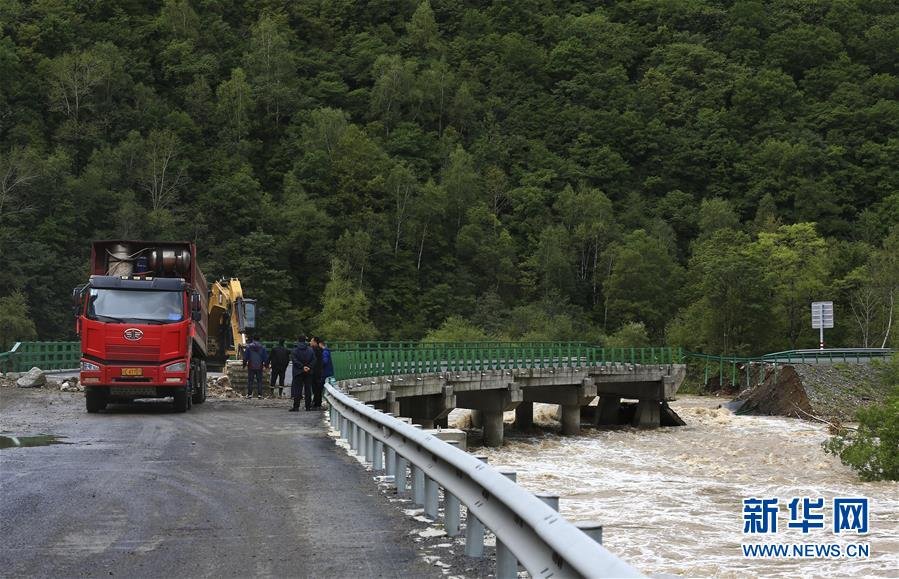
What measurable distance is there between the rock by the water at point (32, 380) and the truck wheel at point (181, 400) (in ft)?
39.8

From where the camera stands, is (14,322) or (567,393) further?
(14,322)

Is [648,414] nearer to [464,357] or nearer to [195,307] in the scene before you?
[464,357]

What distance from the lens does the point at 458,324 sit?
295 feet

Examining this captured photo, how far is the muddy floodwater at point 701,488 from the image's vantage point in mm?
12172

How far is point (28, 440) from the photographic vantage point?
1773 centimetres

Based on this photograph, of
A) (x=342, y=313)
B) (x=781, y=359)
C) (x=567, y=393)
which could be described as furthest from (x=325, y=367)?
(x=342, y=313)

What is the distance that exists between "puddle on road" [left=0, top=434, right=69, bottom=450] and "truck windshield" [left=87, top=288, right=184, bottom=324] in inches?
225

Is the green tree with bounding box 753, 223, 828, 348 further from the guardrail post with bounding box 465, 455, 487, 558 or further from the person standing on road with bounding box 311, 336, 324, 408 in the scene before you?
the guardrail post with bounding box 465, 455, 487, 558

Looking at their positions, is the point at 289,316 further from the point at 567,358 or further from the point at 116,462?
the point at 116,462

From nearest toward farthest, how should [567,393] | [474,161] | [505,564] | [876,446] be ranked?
[505,564] < [876,446] < [567,393] < [474,161]

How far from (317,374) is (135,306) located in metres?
4.67

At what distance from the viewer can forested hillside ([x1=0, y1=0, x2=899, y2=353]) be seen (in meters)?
92.6

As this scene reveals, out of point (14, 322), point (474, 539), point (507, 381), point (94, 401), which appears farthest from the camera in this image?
point (14, 322)

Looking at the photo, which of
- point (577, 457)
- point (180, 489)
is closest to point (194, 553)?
point (180, 489)
